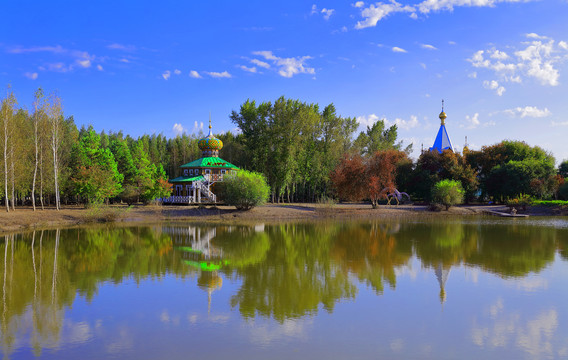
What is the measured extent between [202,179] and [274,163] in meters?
9.45

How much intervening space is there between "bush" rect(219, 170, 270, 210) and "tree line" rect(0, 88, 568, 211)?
30.0 ft

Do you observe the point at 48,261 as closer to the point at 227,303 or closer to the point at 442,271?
the point at 227,303

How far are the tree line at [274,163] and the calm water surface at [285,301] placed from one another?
65.6 ft

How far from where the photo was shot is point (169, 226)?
3222 centimetres

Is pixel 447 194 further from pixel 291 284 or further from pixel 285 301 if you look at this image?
pixel 285 301

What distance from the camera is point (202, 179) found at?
49562 mm

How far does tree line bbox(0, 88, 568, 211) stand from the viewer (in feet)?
125

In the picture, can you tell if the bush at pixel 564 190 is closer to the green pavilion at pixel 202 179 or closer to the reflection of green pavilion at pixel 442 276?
the green pavilion at pixel 202 179

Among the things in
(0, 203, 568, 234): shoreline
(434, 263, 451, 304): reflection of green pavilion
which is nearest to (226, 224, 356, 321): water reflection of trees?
(434, 263, 451, 304): reflection of green pavilion

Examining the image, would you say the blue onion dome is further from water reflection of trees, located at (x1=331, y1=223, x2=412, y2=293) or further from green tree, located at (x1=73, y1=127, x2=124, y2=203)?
water reflection of trees, located at (x1=331, y1=223, x2=412, y2=293)

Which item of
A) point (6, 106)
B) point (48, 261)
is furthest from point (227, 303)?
point (6, 106)

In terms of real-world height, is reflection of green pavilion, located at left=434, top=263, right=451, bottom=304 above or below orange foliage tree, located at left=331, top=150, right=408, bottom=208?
below

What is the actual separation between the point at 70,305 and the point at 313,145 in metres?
46.4

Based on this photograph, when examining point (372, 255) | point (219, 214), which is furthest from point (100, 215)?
point (372, 255)
